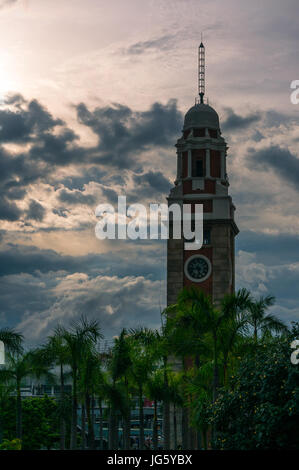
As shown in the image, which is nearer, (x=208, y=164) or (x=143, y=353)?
(x=143, y=353)

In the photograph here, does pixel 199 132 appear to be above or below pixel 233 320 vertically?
above

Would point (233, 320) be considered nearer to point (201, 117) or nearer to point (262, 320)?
point (262, 320)

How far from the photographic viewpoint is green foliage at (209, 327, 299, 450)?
2333 cm

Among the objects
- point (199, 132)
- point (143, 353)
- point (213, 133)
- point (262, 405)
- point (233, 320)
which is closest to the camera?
point (262, 405)

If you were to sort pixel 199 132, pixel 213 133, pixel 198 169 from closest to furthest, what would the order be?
pixel 198 169 → pixel 199 132 → pixel 213 133

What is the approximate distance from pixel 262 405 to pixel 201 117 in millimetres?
48815

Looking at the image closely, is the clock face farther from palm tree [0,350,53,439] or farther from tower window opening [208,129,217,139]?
palm tree [0,350,53,439]

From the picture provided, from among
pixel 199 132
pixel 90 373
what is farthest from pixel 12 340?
pixel 199 132

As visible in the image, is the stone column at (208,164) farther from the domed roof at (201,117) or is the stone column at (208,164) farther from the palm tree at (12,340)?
the palm tree at (12,340)

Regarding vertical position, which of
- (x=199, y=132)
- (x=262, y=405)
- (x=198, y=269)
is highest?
(x=199, y=132)

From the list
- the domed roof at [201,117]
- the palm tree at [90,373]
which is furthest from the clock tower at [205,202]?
the palm tree at [90,373]

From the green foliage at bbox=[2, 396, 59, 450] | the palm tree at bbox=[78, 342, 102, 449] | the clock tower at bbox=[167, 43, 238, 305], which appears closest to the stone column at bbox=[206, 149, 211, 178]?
the clock tower at bbox=[167, 43, 238, 305]

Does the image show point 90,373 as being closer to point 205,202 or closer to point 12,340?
point 12,340

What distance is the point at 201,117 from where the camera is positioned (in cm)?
6950
